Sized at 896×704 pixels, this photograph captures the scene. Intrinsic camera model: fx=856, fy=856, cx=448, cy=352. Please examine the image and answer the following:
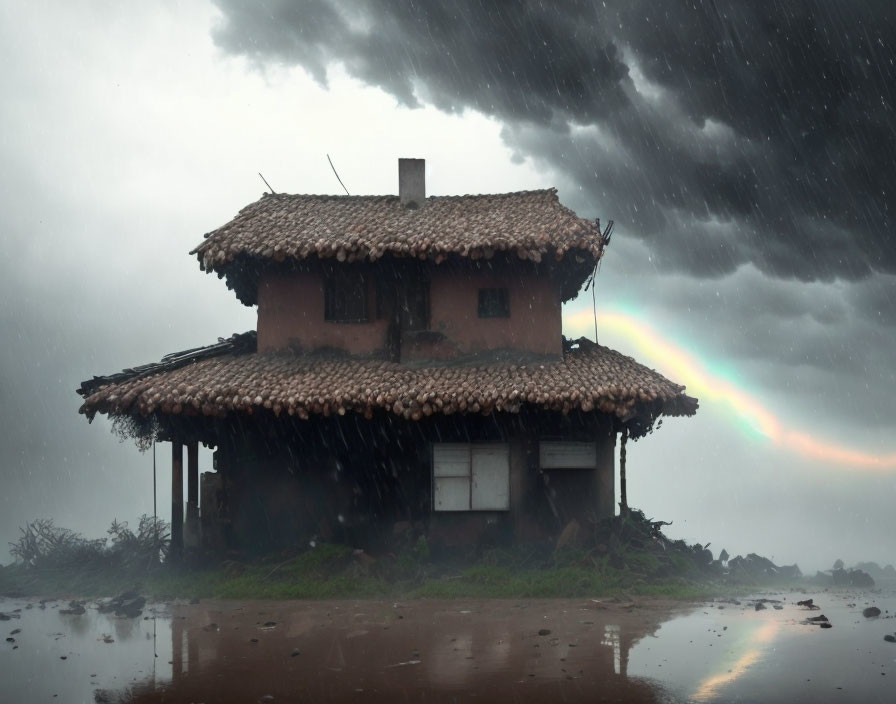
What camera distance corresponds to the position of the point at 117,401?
1750 centimetres

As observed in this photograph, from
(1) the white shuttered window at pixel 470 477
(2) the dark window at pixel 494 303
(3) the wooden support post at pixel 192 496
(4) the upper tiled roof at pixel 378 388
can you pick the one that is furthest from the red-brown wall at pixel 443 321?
(3) the wooden support post at pixel 192 496

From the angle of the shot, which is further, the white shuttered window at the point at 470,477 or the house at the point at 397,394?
the white shuttered window at the point at 470,477

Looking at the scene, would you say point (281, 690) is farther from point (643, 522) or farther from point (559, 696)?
point (643, 522)

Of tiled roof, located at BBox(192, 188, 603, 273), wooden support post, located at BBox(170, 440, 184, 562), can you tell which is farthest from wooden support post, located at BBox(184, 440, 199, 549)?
tiled roof, located at BBox(192, 188, 603, 273)

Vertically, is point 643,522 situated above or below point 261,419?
below

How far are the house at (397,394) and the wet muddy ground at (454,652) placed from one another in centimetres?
353

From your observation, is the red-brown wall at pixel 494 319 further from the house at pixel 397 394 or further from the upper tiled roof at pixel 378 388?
the upper tiled roof at pixel 378 388

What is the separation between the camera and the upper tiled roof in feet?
55.8

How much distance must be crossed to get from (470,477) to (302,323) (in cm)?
538

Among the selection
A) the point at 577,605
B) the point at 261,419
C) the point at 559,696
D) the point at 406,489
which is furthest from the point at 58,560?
the point at 559,696

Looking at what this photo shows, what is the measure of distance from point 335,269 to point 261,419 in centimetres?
403

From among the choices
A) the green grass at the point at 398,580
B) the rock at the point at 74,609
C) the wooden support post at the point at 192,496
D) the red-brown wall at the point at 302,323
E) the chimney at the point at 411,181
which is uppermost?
the chimney at the point at 411,181

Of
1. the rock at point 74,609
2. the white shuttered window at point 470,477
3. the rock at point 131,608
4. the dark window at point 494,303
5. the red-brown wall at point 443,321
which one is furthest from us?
the dark window at point 494,303

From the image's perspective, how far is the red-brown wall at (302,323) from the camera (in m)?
19.9
